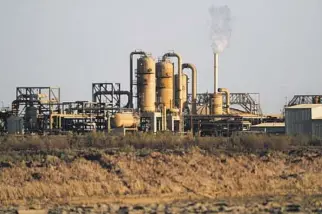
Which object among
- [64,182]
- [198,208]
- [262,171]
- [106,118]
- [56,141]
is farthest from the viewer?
[106,118]

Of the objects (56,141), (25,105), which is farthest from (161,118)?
(56,141)

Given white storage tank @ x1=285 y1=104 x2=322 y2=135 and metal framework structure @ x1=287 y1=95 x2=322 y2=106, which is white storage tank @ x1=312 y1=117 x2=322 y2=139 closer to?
white storage tank @ x1=285 y1=104 x2=322 y2=135

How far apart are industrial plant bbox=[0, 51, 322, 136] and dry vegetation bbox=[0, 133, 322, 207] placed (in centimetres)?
2316

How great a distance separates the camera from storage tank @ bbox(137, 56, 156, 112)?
7800 cm

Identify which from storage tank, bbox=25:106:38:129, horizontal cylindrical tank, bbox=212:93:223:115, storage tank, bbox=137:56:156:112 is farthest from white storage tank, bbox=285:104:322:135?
storage tank, bbox=25:106:38:129

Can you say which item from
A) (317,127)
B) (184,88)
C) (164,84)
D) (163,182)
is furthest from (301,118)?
(163,182)

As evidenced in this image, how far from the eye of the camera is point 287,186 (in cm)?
4106

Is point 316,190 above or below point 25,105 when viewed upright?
below

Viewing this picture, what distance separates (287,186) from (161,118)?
37.7m

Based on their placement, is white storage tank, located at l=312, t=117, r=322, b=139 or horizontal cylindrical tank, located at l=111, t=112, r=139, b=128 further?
horizontal cylindrical tank, located at l=111, t=112, r=139, b=128

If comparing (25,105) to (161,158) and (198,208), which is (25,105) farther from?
(198,208)

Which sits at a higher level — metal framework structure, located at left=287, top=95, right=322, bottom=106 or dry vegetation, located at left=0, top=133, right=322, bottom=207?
metal framework structure, located at left=287, top=95, right=322, bottom=106

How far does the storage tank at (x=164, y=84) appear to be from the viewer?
80688mm

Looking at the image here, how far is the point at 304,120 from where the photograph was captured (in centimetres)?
7000
